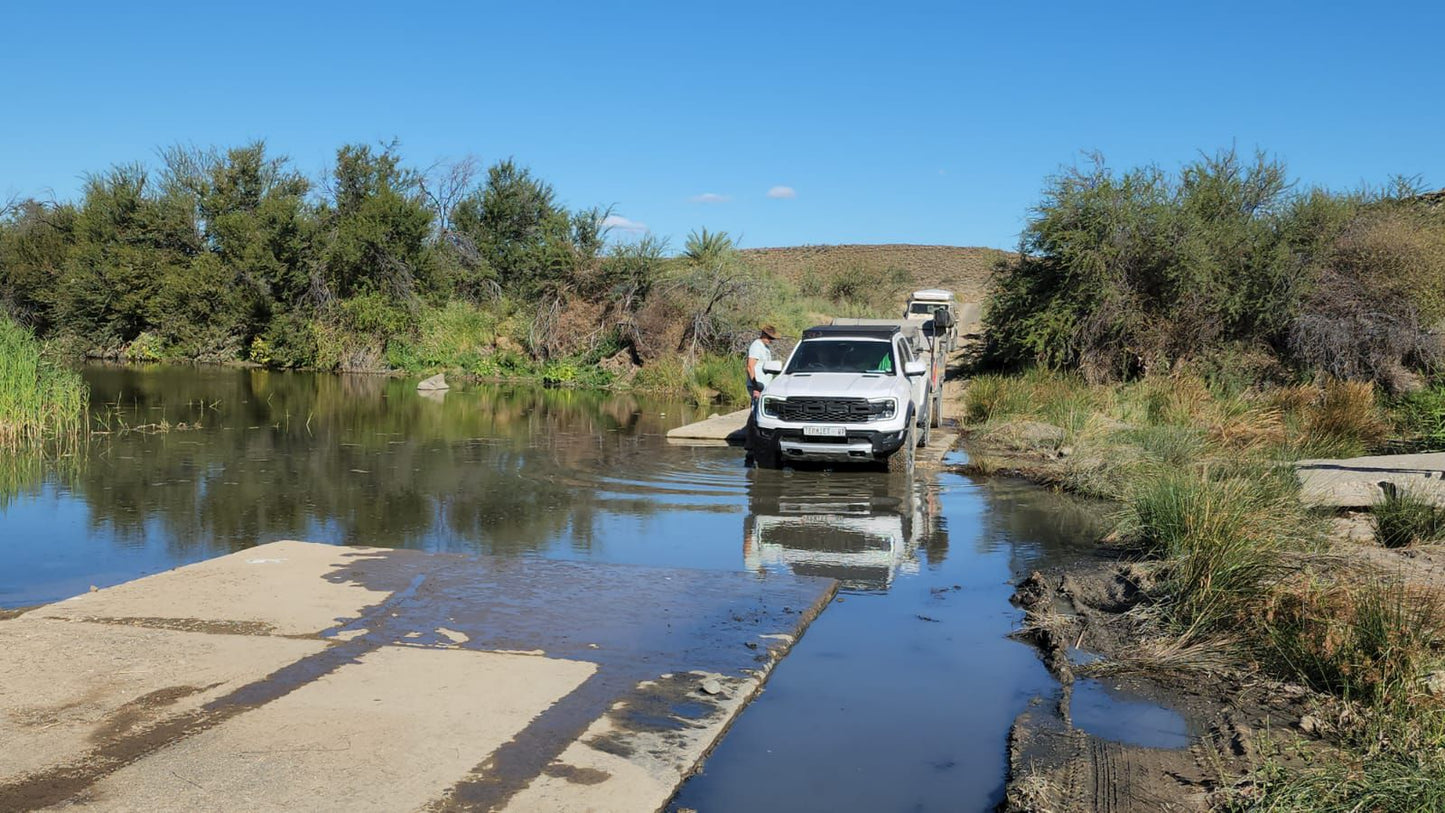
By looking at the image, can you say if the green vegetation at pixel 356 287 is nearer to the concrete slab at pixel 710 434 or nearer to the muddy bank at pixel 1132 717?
the concrete slab at pixel 710 434

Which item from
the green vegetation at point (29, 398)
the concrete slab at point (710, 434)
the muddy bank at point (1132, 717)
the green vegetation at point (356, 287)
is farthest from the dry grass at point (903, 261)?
the muddy bank at point (1132, 717)

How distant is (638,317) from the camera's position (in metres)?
36.7

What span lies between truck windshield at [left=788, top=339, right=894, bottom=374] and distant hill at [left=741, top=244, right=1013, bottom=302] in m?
62.3

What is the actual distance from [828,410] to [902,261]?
87.2 meters

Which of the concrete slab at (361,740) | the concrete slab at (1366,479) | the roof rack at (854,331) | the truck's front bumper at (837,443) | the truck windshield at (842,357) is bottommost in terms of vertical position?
the concrete slab at (361,740)

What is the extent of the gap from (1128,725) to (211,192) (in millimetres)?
43618

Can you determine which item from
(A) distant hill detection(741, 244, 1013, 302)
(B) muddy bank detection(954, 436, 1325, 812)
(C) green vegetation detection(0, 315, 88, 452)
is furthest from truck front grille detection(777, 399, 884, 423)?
(A) distant hill detection(741, 244, 1013, 302)

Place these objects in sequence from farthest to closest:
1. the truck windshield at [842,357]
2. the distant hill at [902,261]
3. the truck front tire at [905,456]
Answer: the distant hill at [902,261] < the truck windshield at [842,357] < the truck front tire at [905,456]

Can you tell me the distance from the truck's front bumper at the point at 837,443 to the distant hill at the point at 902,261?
209 feet

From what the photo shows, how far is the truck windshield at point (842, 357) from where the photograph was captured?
53.7 feet

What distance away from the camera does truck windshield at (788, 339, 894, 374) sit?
16.4m

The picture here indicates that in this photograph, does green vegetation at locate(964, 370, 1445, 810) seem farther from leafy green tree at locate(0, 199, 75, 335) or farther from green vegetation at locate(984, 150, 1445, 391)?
leafy green tree at locate(0, 199, 75, 335)

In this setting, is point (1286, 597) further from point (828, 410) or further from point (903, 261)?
point (903, 261)

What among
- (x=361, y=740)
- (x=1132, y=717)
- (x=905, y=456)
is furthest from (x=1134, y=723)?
(x=905, y=456)
